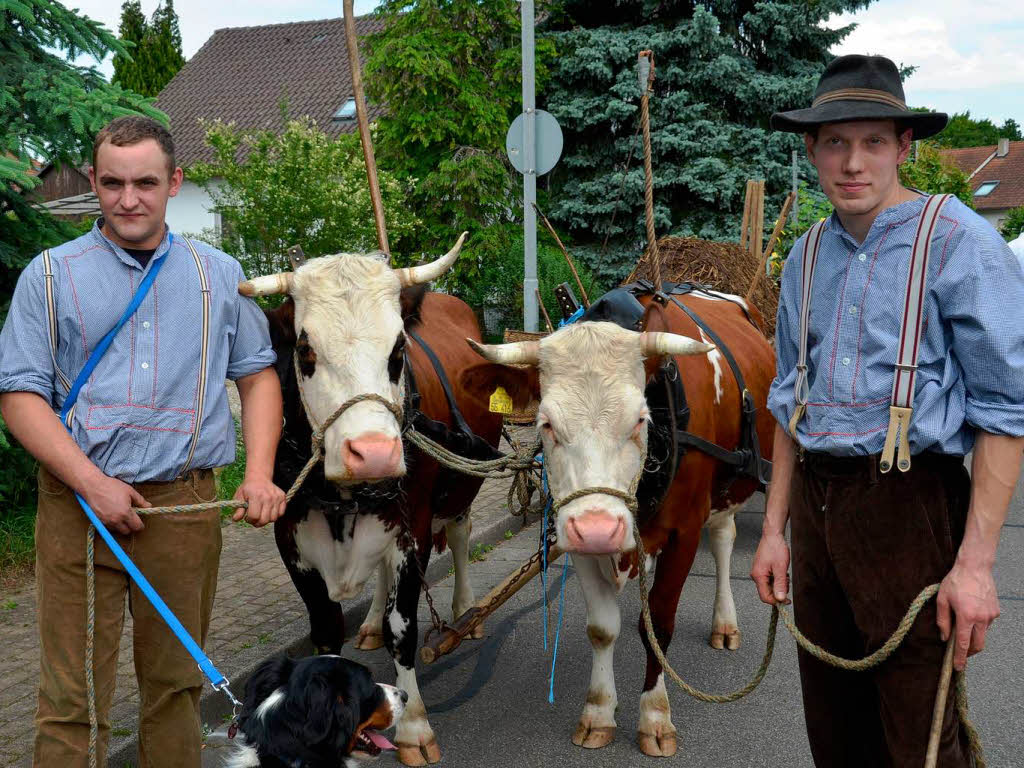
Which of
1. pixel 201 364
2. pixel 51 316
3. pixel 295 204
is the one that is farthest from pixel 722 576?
pixel 295 204

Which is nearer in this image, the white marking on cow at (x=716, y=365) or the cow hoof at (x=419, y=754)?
the cow hoof at (x=419, y=754)

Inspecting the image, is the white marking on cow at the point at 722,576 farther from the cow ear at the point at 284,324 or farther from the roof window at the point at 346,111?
the roof window at the point at 346,111

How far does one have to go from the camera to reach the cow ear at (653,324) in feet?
11.8

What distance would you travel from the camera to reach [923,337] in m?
2.29

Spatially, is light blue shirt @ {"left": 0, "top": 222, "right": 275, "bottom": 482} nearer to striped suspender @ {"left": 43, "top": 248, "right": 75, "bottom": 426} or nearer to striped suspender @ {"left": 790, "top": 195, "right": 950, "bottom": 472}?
striped suspender @ {"left": 43, "top": 248, "right": 75, "bottom": 426}

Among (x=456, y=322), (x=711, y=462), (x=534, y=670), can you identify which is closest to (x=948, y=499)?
(x=711, y=462)

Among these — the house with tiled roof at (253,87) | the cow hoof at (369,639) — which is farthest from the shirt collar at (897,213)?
the house with tiled roof at (253,87)

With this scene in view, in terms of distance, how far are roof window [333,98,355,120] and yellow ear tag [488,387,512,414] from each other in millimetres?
23110

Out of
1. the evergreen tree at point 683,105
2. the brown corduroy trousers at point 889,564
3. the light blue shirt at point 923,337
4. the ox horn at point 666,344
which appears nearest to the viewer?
the light blue shirt at point 923,337

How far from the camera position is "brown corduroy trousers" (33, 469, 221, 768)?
2.66 m

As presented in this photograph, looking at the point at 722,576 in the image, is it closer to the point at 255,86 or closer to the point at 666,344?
the point at 666,344

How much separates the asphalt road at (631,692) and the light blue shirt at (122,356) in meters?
2.05

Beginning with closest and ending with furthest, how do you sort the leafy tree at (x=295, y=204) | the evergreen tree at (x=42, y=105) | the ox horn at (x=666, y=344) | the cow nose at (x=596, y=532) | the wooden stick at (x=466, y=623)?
1. the cow nose at (x=596, y=532)
2. the ox horn at (x=666, y=344)
3. the wooden stick at (x=466, y=623)
4. the evergreen tree at (x=42, y=105)
5. the leafy tree at (x=295, y=204)

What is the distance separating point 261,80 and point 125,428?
1175 inches
